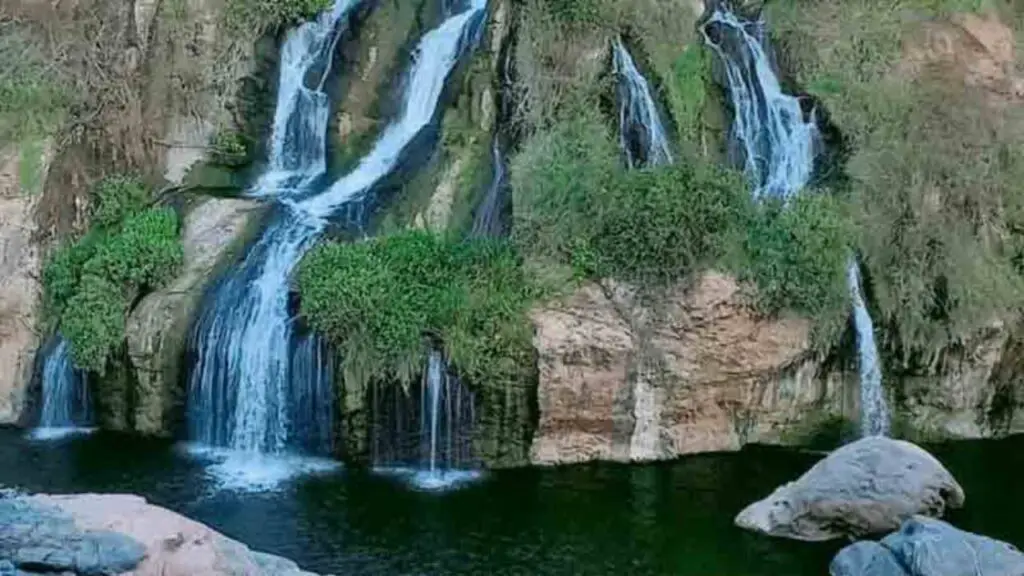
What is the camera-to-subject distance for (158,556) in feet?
42.6

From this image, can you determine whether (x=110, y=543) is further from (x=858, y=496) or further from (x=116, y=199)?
(x=116, y=199)

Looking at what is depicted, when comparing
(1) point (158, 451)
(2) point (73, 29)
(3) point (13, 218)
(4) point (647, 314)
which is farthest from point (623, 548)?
(2) point (73, 29)

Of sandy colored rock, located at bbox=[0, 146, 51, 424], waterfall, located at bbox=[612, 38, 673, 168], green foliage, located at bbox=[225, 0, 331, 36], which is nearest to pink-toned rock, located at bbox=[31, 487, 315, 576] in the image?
sandy colored rock, located at bbox=[0, 146, 51, 424]

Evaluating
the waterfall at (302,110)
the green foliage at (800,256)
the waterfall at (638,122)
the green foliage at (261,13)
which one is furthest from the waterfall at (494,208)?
the green foliage at (261,13)

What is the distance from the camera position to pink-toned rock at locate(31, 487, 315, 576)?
13.0 meters

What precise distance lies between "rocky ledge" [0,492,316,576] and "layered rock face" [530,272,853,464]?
5.70 meters

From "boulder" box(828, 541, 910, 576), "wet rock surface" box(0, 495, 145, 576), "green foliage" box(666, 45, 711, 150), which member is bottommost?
"boulder" box(828, 541, 910, 576)

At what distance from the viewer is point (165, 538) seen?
1311 cm

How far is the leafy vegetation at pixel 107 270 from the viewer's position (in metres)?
19.4

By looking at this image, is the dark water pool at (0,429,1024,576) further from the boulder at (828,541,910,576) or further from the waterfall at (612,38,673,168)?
the waterfall at (612,38,673,168)

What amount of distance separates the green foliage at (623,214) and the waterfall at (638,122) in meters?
0.94

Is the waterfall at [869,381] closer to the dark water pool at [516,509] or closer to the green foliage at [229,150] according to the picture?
the dark water pool at [516,509]

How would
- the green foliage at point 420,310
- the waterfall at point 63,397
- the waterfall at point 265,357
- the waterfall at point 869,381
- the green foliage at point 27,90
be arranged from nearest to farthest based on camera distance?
the green foliage at point 420,310, the waterfall at point 265,357, the waterfall at point 869,381, the waterfall at point 63,397, the green foliage at point 27,90

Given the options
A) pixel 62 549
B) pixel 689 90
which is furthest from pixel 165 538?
pixel 689 90
